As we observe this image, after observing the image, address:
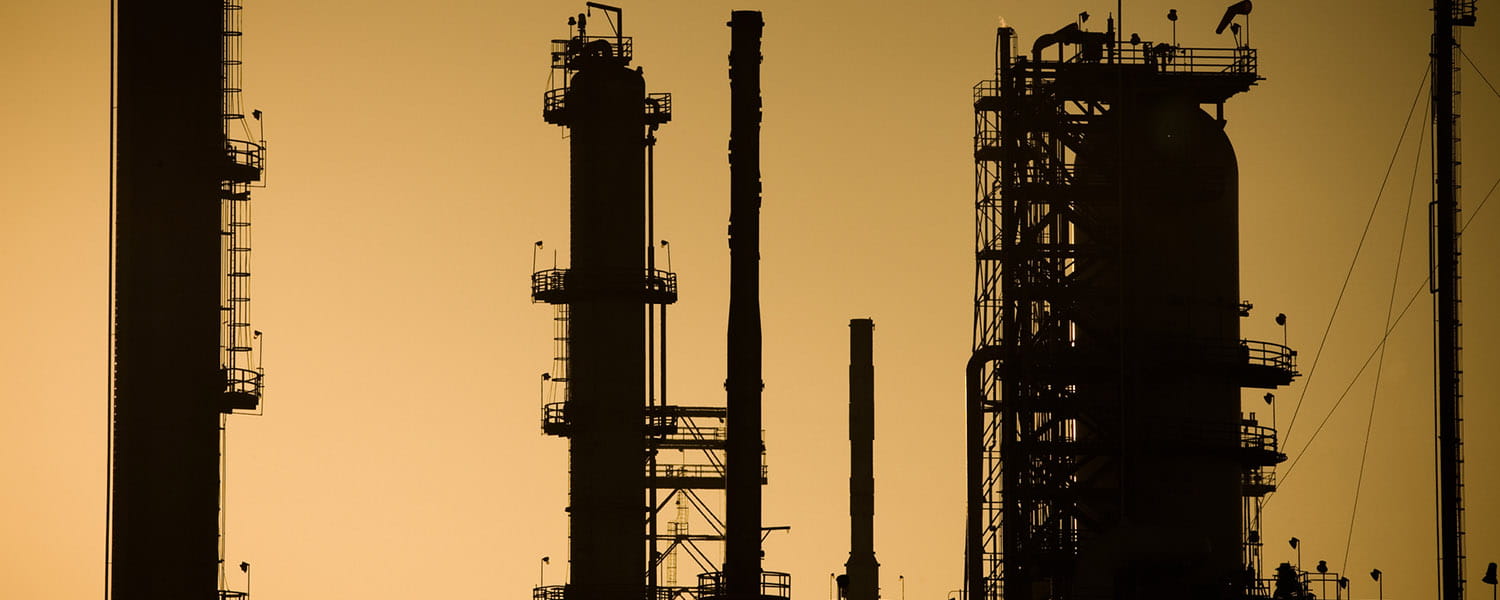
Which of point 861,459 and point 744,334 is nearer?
point 744,334

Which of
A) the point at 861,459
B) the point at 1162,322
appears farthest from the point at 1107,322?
the point at 861,459

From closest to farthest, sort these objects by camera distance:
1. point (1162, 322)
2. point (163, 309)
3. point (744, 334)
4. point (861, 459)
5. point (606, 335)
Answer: point (163, 309) < point (744, 334) < point (1162, 322) < point (606, 335) < point (861, 459)

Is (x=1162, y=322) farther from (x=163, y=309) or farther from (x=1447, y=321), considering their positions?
(x=163, y=309)

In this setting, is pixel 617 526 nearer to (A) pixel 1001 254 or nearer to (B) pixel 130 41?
(A) pixel 1001 254

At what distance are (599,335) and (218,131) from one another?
12328mm

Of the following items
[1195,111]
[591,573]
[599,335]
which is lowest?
[591,573]

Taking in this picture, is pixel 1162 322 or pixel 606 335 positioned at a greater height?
pixel 1162 322

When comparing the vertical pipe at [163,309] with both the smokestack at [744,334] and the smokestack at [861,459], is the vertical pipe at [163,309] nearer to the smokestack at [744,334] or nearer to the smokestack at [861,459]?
the smokestack at [744,334]

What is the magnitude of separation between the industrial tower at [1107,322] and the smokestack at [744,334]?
653cm

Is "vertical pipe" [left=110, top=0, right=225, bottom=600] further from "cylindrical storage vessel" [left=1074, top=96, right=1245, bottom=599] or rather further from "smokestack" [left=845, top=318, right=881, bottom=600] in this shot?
"smokestack" [left=845, top=318, right=881, bottom=600]

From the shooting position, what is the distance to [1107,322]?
230 ft

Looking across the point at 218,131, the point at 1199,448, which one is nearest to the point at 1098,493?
the point at 1199,448

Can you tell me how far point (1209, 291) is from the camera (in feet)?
231

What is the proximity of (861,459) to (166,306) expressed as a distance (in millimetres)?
24827
